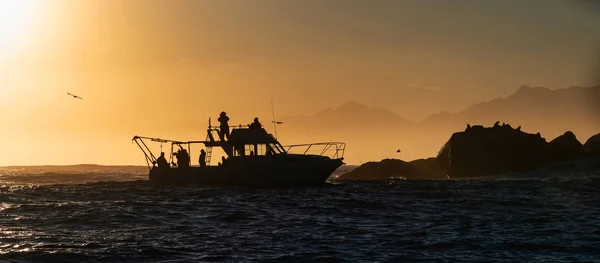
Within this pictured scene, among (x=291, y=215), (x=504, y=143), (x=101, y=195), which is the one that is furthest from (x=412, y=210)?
(x=504, y=143)

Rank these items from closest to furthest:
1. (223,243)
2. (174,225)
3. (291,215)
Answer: (223,243) < (174,225) < (291,215)

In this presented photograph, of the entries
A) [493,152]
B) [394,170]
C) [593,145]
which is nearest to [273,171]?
[493,152]

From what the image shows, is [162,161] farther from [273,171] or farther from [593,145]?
[593,145]

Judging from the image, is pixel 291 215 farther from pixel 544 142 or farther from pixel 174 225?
pixel 544 142

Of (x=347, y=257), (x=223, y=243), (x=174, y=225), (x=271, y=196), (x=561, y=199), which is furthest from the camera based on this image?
(x=271, y=196)

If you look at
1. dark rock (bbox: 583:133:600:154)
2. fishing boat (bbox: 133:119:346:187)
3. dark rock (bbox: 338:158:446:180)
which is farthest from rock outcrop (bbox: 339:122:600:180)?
fishing boat (bbox: 133:119:346:187)

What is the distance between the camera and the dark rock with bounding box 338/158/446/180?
93838 millimetres

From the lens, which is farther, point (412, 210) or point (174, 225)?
point (412, 210)

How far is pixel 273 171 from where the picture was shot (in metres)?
51.5

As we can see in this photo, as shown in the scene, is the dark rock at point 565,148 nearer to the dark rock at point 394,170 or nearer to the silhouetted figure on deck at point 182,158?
the dark rock at point 394,170

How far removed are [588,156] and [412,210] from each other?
165ft

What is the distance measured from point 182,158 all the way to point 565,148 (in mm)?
45941

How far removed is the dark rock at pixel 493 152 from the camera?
79.6m

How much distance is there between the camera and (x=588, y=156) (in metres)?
77.6
